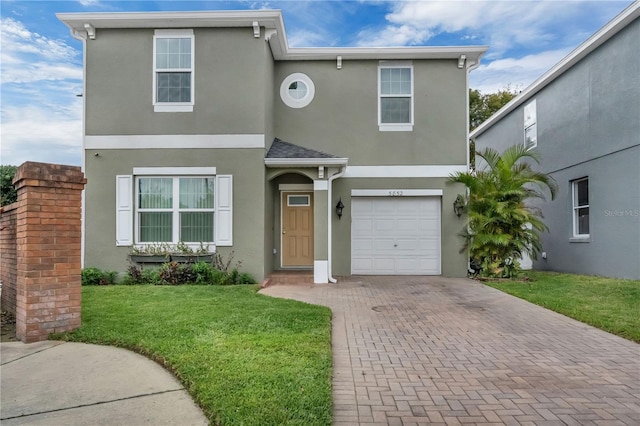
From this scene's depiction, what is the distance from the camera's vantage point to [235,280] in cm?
930

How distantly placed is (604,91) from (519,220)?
14.4ft

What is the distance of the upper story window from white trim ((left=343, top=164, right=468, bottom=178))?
4759 mm

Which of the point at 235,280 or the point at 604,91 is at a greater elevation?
the point at 604,91

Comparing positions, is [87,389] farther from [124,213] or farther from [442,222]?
[442,222]

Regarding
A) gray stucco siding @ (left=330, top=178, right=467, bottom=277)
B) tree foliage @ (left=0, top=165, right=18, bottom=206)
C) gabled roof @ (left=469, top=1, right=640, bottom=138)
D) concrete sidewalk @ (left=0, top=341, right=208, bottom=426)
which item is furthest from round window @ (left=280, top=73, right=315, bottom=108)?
tree foliage @ (left=0, top=165, right=18, bottom=206)

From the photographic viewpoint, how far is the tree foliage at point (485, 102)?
26.4 meters

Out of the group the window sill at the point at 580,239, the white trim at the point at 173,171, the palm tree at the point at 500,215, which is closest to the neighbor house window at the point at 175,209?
the white trim at the point at 173,171

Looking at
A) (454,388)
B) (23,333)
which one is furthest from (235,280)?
(454,388)

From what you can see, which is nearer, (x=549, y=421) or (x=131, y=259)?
(x=549, y=421)

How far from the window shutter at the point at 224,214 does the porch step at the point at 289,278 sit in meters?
1.37

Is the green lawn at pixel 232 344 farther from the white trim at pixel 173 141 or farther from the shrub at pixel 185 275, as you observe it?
the white trim at pixel 173 141

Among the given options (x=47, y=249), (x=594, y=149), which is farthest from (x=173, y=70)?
(x=594, y=149)

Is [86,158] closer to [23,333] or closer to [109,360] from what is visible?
[23,333]

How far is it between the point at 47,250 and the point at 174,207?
4925mm
